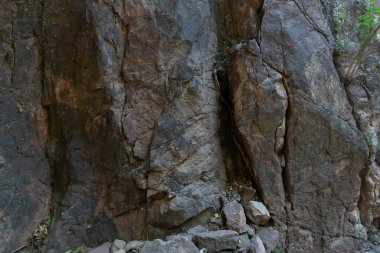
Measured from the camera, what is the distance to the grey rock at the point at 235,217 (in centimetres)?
462

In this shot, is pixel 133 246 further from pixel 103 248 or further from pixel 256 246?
pixel 256 246

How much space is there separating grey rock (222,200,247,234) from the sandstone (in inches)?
6.0

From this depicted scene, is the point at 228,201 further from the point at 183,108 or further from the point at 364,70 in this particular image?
the point at 364,70

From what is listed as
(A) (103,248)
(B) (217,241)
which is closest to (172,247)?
(B) (217,241)

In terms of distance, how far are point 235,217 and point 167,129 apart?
4.87ft

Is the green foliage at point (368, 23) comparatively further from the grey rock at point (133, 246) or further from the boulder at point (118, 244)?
the boulder at point (118, 244)

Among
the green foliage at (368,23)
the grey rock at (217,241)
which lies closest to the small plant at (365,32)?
the green foliage at (368,23)

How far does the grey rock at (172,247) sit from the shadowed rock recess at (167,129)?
0.33 metres

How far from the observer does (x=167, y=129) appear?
4883 millimetres

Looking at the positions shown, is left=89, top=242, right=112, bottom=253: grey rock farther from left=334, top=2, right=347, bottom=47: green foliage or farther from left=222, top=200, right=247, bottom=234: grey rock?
left=334, top=2, right=347, bottom=47: green foliage

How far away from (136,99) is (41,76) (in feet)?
4.97

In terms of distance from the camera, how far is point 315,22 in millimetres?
5266

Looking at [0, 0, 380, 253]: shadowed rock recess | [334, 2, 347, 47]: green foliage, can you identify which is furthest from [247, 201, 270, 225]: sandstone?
[334, 2, 347, 47]: green foliage

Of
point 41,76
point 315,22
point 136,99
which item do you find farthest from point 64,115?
point 315,22
